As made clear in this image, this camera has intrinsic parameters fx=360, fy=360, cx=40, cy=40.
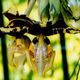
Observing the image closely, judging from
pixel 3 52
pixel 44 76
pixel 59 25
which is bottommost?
pixel 44 76

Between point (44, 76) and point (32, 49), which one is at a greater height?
point (32, 49)

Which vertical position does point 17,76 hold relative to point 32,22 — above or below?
below

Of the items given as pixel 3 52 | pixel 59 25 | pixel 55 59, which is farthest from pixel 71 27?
pixel 3 52

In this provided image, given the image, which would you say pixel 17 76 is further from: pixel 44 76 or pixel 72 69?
pixel 72 69

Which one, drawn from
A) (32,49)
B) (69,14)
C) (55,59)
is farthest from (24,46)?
(69,14)

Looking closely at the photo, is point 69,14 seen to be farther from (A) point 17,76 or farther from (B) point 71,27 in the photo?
(A) point 17,76

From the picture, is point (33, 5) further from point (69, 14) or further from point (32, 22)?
point (69, 14)
